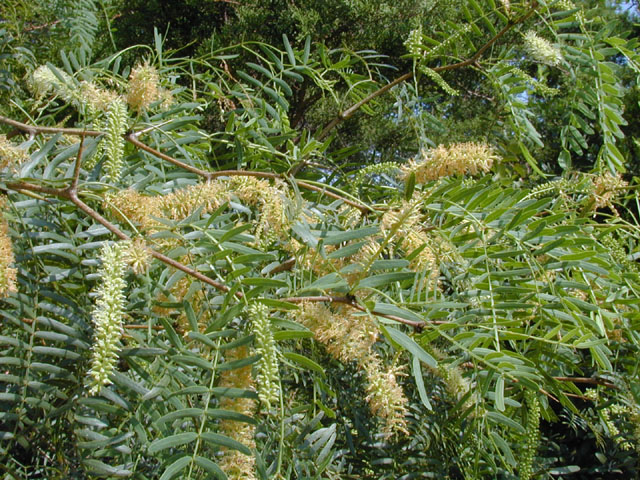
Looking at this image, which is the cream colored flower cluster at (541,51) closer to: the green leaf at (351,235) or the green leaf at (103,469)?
the green leaf at (351,235)

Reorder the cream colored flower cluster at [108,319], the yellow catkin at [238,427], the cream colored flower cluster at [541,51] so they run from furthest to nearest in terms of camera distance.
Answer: the cream colored flower cluster at [541,51]
the yellow catkin at [238,427]
the cream colored flower cluster at [108,319]

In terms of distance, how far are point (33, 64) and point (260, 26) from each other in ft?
6.85

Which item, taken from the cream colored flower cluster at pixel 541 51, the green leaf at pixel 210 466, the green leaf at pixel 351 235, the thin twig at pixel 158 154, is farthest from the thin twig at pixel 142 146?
the cream colored flower cluster at pixel 541 51

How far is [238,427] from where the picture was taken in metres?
0.65

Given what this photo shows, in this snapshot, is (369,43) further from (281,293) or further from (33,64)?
(281,293)

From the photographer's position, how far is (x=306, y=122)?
3.87m

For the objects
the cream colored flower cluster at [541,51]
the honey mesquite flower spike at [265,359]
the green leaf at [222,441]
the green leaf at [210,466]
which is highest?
the cream colored flower cluster at [541,51]

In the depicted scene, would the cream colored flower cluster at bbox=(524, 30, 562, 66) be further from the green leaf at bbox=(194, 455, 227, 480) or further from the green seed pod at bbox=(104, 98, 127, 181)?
the green leaf at bbox=(194, 455, 227, 480)

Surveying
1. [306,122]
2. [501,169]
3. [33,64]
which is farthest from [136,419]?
[306,122]

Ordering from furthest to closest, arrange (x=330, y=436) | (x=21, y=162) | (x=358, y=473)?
(x=358, y=473), (x=330, y=436), (x=21, y=162)

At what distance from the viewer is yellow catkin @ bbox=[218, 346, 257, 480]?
647 mm

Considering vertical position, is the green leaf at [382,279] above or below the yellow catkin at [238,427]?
above

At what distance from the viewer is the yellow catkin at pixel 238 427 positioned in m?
0.65

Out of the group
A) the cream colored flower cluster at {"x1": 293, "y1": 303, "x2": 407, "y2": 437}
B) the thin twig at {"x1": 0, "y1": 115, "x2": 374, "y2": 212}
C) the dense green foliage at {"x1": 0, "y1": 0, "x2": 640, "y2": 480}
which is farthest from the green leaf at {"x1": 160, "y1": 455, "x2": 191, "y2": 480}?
the thin twig at {"x1": 0, "y1": 115, "x2": 374, "y2": 212}
